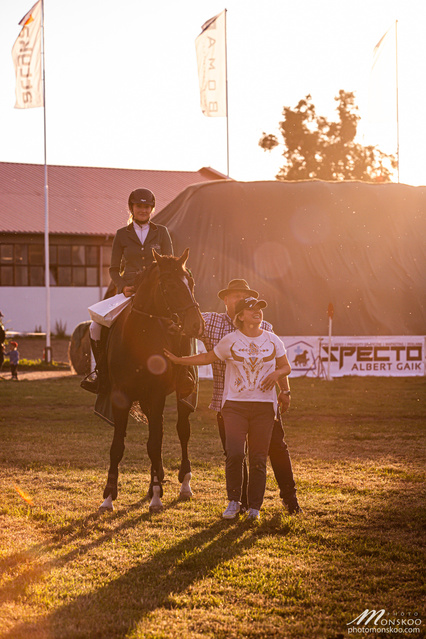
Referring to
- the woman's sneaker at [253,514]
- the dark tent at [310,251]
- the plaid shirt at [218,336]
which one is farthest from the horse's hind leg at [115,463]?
the dark tent at [310,251]

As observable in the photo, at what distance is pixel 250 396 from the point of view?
657cm

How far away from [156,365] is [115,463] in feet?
3.28

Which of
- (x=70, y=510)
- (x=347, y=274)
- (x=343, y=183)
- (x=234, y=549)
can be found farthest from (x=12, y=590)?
(x=343, y=183)

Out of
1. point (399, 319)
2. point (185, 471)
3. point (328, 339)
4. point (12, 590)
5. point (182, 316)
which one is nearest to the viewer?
point (12, 590)

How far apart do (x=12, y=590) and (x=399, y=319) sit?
23.4m

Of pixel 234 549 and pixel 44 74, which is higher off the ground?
pixel 44 74

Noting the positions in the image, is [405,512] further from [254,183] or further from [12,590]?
[254,183]

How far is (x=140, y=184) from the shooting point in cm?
5194

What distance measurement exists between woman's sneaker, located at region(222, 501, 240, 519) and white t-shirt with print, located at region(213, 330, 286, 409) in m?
0.93

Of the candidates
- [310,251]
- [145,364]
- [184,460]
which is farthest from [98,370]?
[310,251]

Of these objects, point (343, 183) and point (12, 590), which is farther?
point (343, 183)

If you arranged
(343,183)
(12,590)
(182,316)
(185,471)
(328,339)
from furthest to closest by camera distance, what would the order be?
(343,183), (328,339), (185,471), (182,316), (12,590)

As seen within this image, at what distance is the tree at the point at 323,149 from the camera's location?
54.4 metres

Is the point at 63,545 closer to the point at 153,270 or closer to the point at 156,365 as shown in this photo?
the point at 156,365
